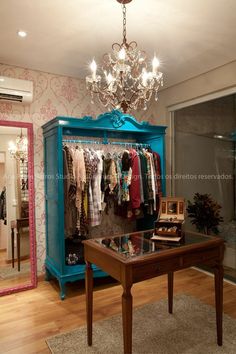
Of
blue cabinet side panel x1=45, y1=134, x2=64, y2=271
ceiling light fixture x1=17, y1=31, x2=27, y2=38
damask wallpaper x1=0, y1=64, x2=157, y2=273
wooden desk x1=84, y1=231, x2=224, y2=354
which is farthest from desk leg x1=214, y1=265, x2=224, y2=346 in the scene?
ceiling light fixture x1=17, y1=31, x2=27, y2=38

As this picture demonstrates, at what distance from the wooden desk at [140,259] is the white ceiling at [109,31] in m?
1.79

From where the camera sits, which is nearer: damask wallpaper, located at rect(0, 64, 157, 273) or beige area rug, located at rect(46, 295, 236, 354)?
beige area rug, located at rect(46, 295, 236, 354)

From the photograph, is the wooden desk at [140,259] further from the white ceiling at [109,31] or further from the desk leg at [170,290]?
the white ceiling at [109,31]

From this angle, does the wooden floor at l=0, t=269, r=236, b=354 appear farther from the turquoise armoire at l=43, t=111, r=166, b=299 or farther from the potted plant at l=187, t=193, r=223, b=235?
the potted plant at l=187, t=193, r=223, b=235

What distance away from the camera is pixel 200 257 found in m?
1.99

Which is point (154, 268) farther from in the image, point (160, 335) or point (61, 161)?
point (61, 161)

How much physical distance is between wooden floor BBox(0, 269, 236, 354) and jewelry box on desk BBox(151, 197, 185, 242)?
1104mm

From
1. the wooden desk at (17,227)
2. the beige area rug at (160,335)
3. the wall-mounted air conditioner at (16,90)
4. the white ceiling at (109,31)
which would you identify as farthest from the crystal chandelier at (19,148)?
the beige area rug at (160,335)

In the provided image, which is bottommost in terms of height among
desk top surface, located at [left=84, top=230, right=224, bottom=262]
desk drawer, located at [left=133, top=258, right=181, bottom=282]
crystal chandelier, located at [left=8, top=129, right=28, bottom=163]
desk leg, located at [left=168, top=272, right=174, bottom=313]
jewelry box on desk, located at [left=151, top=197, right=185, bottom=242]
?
desk leg, located at [left=168, top=272, right=174, bottom=313]

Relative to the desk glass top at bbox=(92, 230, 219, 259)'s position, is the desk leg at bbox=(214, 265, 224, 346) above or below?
below

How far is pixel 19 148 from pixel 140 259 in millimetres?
2117

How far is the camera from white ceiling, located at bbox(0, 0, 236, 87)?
2.04 metres

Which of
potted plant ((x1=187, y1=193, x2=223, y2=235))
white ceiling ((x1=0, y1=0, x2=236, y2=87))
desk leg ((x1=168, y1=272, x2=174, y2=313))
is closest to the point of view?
white ceiling ((x1=0, y1=0, x2=236, y2=87))

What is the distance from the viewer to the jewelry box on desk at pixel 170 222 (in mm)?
2047
